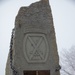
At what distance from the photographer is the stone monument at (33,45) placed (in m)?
8.99

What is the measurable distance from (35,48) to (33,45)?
0.11m

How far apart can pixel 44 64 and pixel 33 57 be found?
43 cm

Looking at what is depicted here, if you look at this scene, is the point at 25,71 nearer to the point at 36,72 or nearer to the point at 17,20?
the point at 36,72

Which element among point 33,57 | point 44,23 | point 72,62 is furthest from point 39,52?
point 72,62

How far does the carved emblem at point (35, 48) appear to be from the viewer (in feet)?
29.6

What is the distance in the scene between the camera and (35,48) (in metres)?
9.09

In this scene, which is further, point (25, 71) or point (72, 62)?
point (72, 62)

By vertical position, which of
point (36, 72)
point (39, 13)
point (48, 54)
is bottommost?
point (36, 72)

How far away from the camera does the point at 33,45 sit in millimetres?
9094

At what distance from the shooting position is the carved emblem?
356 inches

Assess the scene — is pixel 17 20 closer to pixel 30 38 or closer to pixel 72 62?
pixel 30 38

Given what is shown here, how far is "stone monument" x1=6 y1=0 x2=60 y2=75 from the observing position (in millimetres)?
Answer: 8992

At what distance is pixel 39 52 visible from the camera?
359 inches

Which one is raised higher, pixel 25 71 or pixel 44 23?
pixel 44 23
